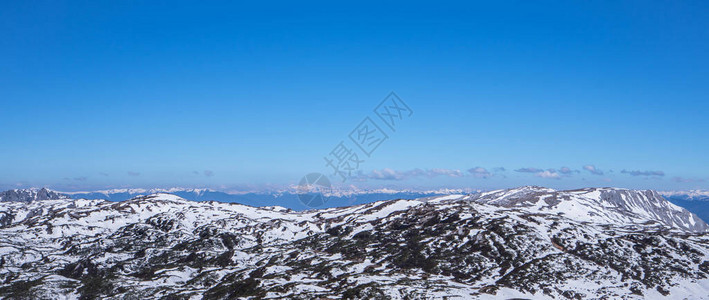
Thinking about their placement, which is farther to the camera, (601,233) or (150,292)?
(601,233)

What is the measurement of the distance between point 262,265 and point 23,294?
292ft

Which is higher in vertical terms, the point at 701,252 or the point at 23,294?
the point at 701,252

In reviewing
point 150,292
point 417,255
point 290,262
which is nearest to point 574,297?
point 417,255

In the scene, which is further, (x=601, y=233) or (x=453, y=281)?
(x=601, y=233)

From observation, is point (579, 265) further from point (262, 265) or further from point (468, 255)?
point (262, 265)

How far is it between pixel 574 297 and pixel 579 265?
2889cm

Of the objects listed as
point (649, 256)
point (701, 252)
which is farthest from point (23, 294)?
point (701, 252)

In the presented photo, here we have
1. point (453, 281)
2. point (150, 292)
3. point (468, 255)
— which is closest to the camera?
point (453, 281)

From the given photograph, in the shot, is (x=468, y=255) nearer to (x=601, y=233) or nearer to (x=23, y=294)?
(x=601, y=233)

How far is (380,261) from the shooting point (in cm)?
18488

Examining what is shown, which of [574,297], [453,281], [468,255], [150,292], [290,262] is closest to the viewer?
[574,297]

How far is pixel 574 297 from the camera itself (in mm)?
132375

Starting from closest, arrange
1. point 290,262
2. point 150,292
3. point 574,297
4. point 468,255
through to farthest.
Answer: point 574,297
point 150,292
point 468,255
point 290,262

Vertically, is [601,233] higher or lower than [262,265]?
higher
